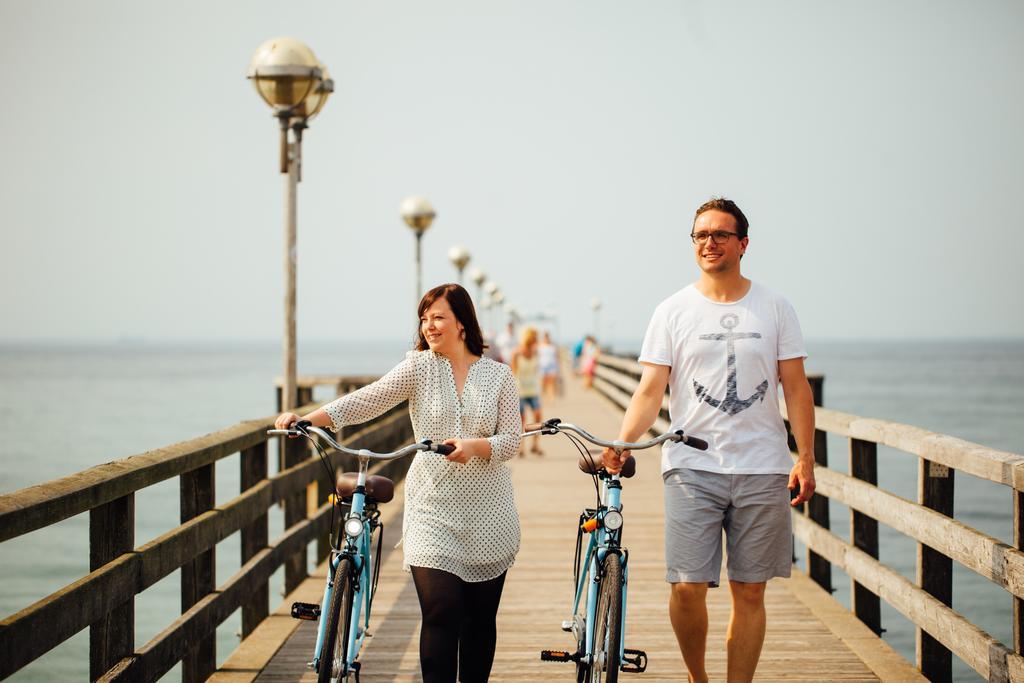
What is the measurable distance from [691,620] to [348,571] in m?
1.26

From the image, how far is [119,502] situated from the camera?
3.82m

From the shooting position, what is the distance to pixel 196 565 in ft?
15.8

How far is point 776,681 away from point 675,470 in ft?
4.33

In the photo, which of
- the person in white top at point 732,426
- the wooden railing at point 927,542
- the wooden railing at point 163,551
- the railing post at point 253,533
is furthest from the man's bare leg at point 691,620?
the railing post at point 253,533

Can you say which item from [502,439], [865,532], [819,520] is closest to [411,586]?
[819,520]

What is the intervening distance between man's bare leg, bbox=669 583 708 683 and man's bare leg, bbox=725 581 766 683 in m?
0.11

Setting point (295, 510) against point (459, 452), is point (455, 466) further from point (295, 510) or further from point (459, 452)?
point (295, 510)

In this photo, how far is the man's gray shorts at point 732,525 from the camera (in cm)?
381

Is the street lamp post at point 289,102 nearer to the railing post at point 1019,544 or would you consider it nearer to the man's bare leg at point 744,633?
the man's bare leg at point 744,633

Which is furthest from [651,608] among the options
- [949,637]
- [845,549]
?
[949,637]

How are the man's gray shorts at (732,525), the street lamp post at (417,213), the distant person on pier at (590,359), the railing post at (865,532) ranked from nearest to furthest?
1. the man's gray shorts at (732,525)
2. the railing post at (865,532)
3. the street lamp post at (417,213)
4. the distant person on pier at (590,359)

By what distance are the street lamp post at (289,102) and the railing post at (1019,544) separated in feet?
14.8

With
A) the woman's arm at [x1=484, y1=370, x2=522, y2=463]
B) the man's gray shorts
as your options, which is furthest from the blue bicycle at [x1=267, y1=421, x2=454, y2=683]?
the man's gray shorts

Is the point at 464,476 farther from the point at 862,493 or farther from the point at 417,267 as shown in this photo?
the point at 417,267
